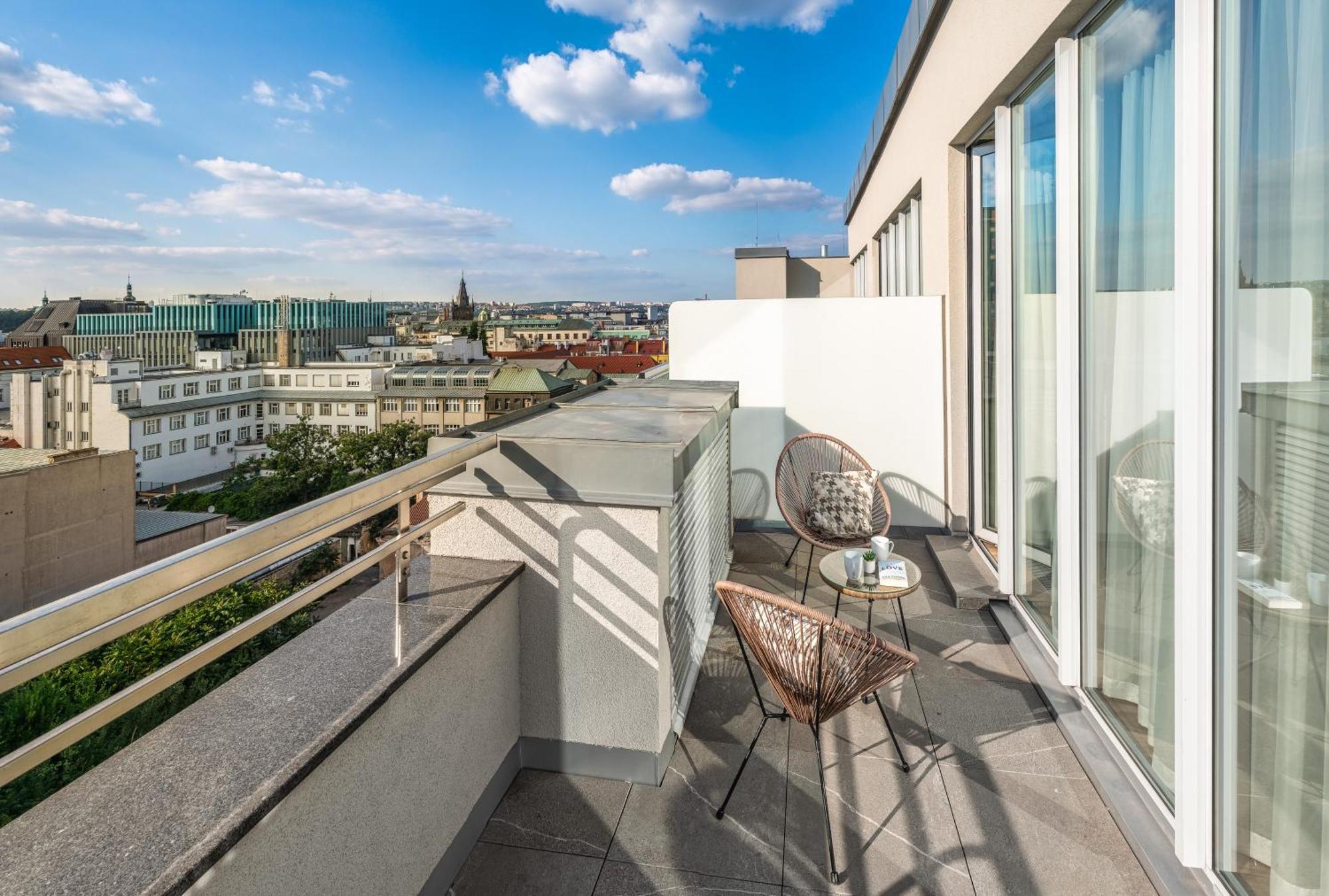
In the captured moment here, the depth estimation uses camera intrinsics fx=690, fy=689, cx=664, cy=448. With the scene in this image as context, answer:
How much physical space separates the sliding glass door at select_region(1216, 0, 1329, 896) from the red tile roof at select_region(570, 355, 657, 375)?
48572 millimetres

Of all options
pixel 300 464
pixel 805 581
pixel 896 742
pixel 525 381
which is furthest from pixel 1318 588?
pixel 525 381

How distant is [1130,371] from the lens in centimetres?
246

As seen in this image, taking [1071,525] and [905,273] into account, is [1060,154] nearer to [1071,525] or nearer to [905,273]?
[1071,525]

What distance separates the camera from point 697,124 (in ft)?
128

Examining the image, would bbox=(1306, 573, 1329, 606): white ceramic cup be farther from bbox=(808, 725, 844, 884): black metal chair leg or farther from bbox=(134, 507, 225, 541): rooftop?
bbox=(134, 507, 225, 541): rooftop

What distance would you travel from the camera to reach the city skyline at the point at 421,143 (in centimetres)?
2416

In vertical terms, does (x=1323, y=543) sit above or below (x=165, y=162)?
below

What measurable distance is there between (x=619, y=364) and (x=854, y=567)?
50.9 metres

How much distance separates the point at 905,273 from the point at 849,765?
22.6 ft

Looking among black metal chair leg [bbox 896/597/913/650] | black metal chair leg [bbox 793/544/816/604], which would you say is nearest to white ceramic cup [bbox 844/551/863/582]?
black metal chair leg [bbox 896/597/913/650]

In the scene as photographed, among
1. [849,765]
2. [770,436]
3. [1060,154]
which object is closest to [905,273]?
[770,436]

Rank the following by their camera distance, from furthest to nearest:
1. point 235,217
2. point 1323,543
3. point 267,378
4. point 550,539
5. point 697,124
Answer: point 235,217
point 267,378
point 697,124
point 550,539
point 1323,543

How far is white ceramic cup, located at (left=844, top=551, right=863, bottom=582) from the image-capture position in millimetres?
3246

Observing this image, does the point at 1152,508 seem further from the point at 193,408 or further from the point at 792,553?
the point at 193,408
